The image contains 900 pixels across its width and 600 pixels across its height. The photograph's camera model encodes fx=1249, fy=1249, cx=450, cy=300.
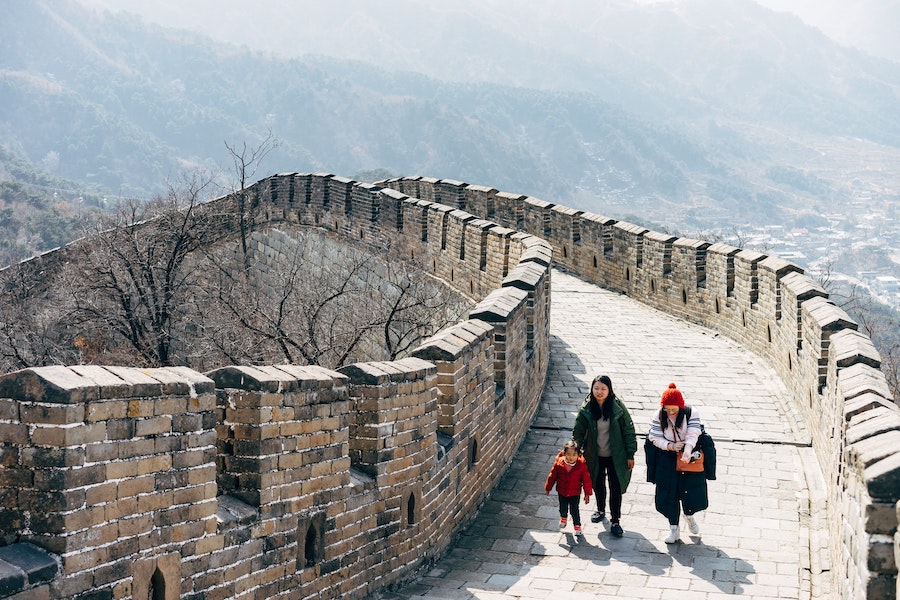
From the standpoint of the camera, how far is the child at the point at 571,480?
7566 millimetres

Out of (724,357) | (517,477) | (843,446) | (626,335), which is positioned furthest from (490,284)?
(843,446)

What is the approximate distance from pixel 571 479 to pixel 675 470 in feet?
2.07

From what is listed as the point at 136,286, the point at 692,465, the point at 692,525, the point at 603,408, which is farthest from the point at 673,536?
the point at 136,286

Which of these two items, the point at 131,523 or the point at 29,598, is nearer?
the point at 29,598

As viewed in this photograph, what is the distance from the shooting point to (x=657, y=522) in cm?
794

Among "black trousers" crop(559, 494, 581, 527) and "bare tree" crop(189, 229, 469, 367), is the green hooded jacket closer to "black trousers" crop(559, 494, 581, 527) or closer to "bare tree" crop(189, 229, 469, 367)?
"black trousers" crop(559, 494, 581, 527)

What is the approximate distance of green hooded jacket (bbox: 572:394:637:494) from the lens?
24.8ft

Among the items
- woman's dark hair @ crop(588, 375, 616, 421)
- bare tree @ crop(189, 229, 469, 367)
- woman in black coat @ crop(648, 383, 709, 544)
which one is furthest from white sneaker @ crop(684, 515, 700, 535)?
bare tree @ crop(189, 229, 469, 367)

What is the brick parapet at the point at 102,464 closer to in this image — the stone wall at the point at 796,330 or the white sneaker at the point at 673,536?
the stone wall at the point at 796,330

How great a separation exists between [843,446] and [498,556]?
2.21m

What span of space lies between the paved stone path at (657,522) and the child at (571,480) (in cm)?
19

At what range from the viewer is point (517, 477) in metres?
9.07

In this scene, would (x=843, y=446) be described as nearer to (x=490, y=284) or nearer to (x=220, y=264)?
(x=490, y=284)

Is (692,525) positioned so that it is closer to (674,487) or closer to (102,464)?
(674,487)
